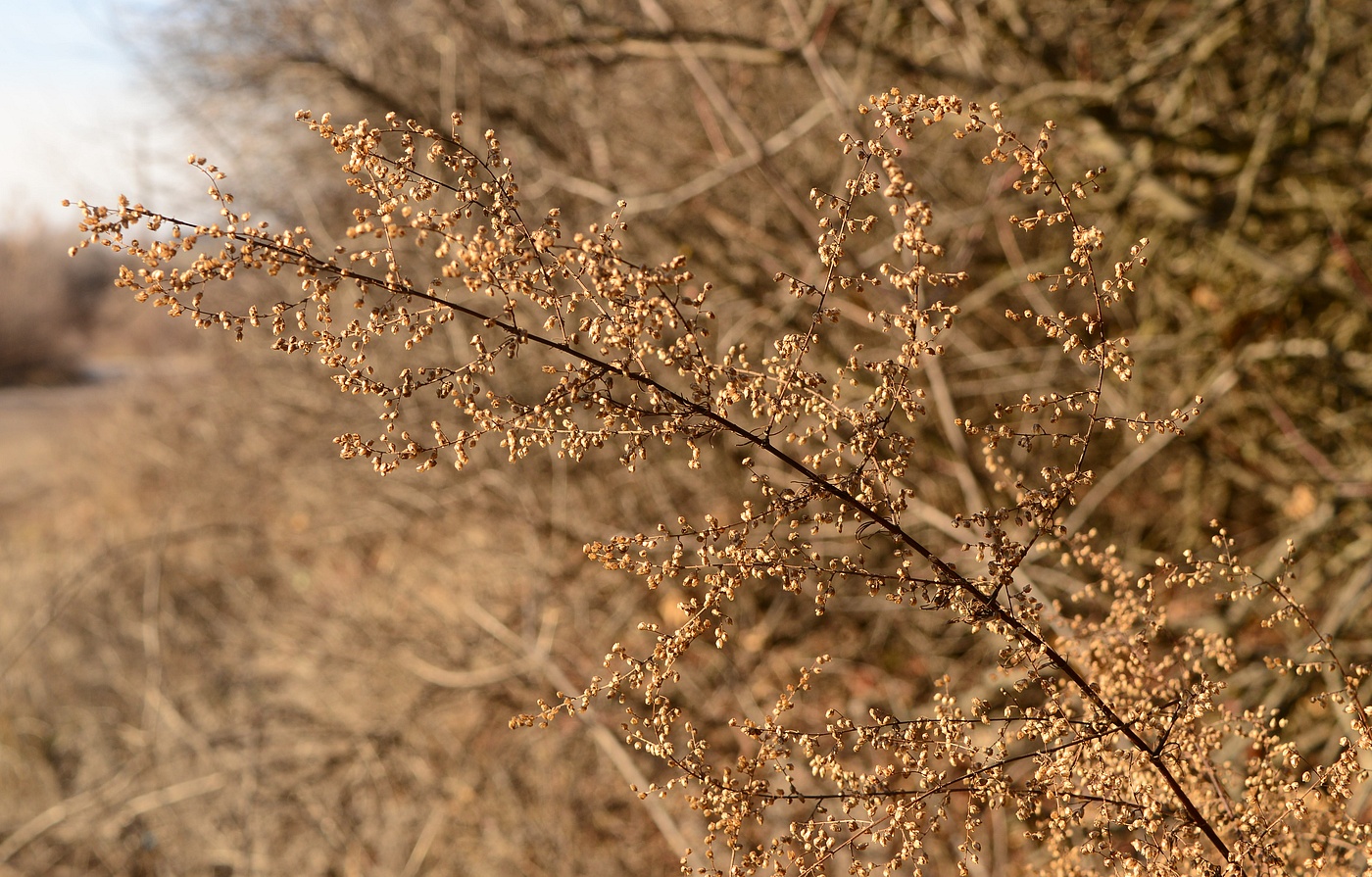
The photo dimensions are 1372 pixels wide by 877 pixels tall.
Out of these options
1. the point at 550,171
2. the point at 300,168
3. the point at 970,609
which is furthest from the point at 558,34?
the point at 970,609

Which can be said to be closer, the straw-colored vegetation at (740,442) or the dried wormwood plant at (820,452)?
the dried wormwood plant at (820,452)

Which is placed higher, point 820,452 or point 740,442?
point 740,442

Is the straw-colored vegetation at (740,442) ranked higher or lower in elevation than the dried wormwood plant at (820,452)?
higher

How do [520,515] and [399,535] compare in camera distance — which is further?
[399,535]

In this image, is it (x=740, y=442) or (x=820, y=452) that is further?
(x=740, y=442)

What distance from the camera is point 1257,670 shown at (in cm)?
416

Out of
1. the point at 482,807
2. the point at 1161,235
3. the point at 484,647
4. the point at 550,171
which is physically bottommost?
the point at 482,807

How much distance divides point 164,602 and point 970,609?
8.35 metres

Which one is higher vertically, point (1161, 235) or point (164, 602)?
point (1161, 235)

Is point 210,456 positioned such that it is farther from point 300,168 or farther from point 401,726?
point 401,726

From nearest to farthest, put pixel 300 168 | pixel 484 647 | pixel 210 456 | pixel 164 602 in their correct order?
pixel 484 647 → pixel 300 168 → pixel 164 602 → pixel 210 456

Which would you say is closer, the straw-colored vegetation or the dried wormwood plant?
the dried wormwood plant

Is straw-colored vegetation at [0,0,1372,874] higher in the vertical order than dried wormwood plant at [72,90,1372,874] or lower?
higher

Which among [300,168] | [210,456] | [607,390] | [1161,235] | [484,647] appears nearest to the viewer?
[607,390]
